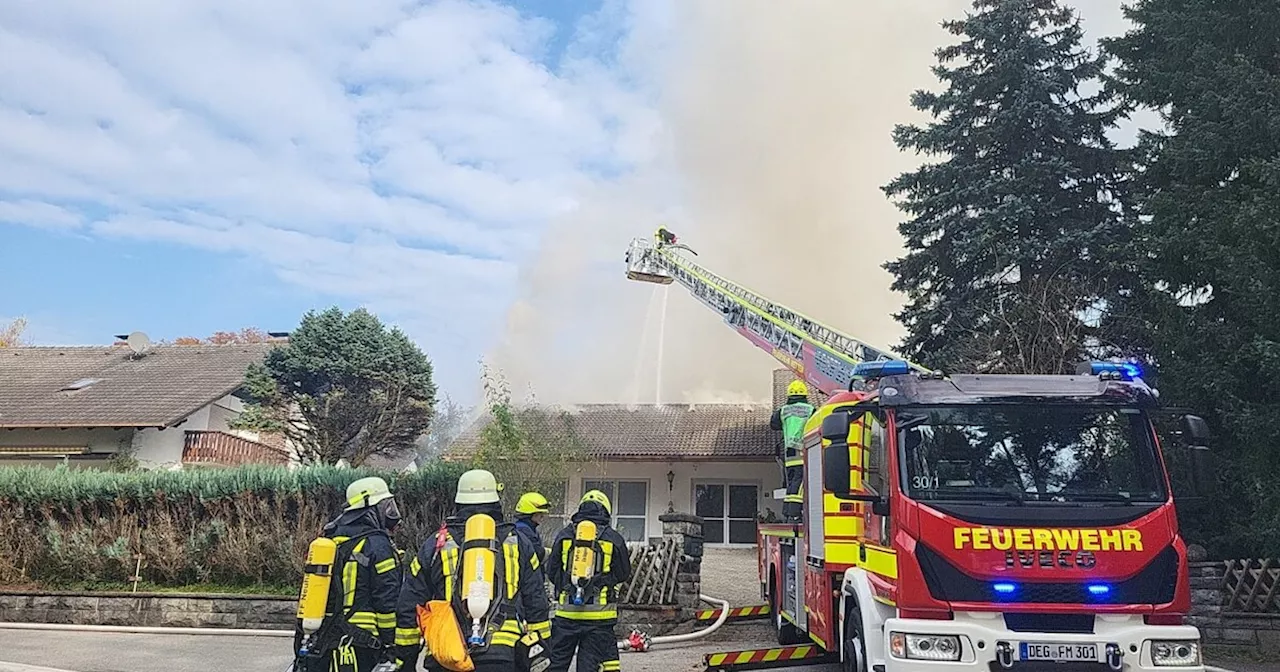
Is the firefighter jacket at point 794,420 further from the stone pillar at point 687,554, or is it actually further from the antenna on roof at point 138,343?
the antenna on roof at point 138,343

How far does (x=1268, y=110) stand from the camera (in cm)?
962

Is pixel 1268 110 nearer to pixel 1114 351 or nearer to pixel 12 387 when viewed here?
pixel 1114 351

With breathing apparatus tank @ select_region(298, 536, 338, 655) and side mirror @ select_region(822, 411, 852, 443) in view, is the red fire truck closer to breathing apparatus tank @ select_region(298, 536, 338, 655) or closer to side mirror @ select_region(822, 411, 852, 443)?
side mirror @ select_region(822, 411, 852, 443)

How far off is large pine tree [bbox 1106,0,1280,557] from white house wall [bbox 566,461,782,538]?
11.8m

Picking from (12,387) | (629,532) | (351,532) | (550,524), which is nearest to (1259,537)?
(351,532)

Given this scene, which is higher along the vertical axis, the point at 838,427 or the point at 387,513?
the point at 838,427

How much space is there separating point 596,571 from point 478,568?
2.00 meters

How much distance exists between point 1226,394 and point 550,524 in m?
10.8

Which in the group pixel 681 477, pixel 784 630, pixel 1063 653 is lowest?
pixel 784 630

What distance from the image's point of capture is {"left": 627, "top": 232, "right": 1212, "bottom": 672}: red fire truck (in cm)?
495

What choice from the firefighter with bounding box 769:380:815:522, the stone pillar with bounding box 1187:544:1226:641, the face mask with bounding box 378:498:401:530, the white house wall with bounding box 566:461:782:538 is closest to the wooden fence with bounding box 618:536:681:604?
the firefighter with bounding box 769:380:815:522

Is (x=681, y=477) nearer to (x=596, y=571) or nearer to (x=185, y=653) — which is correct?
(x=185, y=653)

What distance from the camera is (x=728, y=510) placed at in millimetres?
22328

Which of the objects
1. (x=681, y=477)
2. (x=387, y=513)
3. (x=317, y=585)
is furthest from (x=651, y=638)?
(x=681, y=477)
